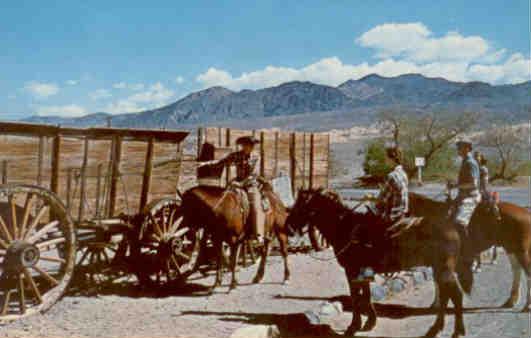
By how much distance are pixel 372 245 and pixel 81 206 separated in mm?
3742

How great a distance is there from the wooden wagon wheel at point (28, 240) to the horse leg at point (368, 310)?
3590 mm

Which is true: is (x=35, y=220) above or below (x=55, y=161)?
below

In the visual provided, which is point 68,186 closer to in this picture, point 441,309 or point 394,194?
point 394,194

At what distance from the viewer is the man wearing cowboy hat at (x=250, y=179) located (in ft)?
28.2

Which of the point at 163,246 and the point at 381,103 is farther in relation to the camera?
the point at 381,103

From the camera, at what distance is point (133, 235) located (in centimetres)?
770

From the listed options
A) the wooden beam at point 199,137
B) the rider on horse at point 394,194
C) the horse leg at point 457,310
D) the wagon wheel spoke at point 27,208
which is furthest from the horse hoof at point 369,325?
the wooden beam at point 199,137

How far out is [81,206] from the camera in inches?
263

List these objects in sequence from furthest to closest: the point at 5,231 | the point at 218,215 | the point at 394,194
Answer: the point at 218,215 → the point at 394,194 → the point at 5,231

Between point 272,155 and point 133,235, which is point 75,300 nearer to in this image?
point 133,235

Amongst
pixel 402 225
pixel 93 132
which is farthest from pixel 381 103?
pixel 93 132

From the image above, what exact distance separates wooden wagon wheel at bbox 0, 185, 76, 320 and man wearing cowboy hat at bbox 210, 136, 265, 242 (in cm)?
314

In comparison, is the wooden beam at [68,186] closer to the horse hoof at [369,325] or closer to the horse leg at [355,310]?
the horse leg at [355,310]

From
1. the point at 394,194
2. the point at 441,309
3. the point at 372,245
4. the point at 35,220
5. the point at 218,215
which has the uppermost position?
the point at 394,194
